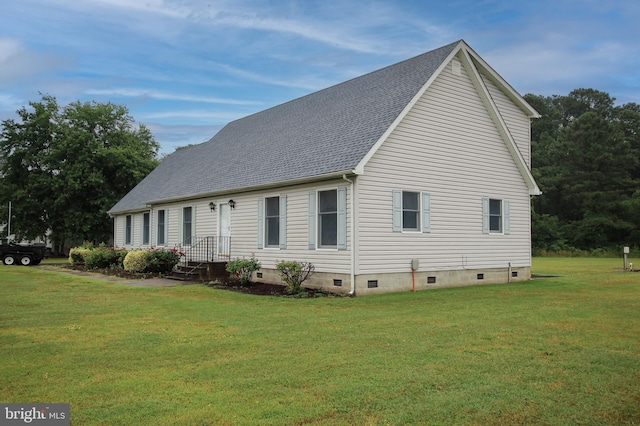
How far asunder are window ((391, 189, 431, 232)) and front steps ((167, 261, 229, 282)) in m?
6.53

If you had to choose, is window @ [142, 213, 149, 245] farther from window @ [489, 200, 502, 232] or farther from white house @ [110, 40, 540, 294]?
window @ [489, 200, 502, 232]

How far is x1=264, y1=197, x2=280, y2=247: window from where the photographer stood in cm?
1684

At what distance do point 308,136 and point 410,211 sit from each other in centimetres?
472

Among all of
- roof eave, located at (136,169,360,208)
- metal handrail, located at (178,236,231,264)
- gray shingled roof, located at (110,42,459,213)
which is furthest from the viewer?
metal handrail, located at (178,236,231,264)

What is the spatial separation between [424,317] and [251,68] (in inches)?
503

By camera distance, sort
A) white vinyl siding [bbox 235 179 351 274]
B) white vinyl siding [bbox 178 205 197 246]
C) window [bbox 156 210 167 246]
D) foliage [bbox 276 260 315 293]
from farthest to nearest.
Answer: window [bbox 156 210 167 246]
white vinyl siding [bbox 178 205 197 246]
foliage [bbox 276 260 315 293]
white vinyl siding [bbox 235 179 351 274]

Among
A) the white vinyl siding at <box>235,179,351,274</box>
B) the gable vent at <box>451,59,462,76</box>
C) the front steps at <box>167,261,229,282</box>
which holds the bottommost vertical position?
the front steps at <box>167,261,229,282</box>

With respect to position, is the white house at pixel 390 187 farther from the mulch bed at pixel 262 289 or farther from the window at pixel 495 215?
the mulch bed at pixel 262 289

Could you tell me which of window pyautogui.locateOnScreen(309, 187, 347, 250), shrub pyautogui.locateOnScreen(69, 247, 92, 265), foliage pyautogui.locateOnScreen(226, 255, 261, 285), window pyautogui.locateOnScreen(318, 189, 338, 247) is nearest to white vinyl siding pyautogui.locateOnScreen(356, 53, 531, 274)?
window pyautogui.locateOnScreen(309, 187, 347, 250)

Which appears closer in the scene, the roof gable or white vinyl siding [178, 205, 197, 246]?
the roof gable

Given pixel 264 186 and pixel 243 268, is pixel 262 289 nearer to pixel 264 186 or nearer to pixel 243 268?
pixel 243 268

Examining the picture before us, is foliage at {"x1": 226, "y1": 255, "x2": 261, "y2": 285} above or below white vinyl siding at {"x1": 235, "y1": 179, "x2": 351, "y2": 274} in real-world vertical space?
below

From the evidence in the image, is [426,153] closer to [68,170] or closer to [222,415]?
[222,415]

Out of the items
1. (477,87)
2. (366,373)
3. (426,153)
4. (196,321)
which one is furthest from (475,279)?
(366,373)
